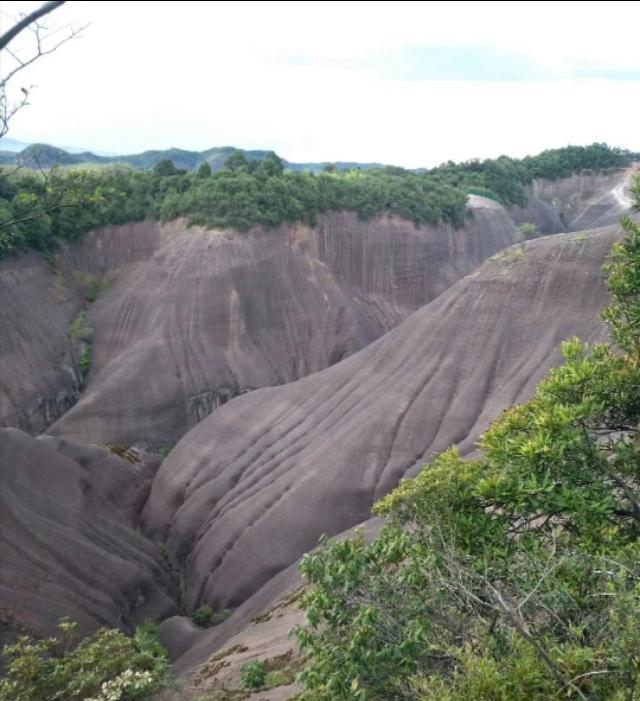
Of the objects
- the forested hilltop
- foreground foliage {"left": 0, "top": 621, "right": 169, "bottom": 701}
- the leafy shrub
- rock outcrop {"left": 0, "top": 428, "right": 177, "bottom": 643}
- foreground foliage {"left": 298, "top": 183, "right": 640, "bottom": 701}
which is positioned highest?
the forested hilltop

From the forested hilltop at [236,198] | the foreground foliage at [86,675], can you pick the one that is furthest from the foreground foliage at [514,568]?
the forested hilltop at [236,198]

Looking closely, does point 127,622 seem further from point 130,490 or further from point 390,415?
point 390,415

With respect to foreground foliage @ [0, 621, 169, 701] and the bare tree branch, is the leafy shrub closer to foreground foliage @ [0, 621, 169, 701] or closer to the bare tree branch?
foreground foliage @ [0, 621, 169, 701]

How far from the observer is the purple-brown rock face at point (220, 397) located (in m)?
19.9

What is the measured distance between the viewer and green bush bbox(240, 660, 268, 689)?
11180 mm

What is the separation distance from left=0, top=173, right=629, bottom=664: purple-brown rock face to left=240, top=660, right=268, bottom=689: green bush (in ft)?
20.2

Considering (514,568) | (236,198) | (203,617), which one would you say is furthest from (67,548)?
(236,198)

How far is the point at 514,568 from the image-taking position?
21.0 ft

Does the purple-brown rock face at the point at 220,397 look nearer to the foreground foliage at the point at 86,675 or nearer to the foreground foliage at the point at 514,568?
the foreground foliage at the point at 86,675

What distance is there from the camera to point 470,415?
21828 millimetres

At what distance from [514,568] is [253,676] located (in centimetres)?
660

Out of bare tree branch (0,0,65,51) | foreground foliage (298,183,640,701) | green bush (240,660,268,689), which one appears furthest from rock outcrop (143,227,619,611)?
bare tree branch (0,0,65,51)

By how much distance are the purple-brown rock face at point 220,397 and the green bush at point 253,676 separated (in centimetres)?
617

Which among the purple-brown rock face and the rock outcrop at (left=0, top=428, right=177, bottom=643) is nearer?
the rock outcrop at (left=0, top=428, right=177, bottom=643)
